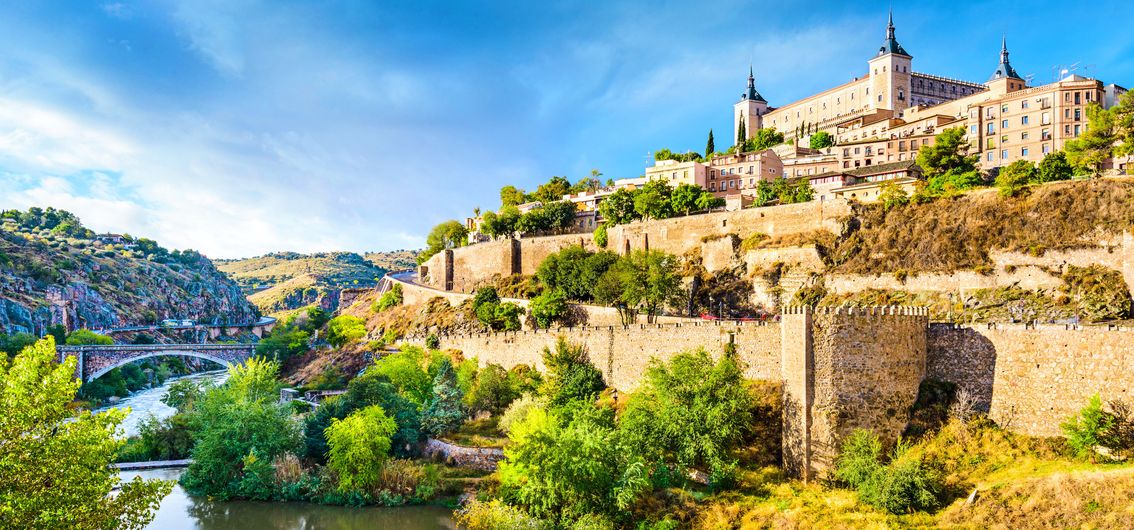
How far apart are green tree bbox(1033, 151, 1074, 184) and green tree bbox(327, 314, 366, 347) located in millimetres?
64577

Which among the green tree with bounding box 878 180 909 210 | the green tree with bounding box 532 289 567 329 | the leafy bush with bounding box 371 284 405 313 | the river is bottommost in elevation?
the river

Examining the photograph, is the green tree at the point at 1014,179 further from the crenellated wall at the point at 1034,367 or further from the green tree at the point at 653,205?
the green tree at the point at 653,205

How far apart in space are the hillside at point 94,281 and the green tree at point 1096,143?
107447 millimetres

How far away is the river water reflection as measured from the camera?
31.6 metres

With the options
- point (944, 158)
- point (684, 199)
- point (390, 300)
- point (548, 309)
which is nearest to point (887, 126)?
point (944, 158)

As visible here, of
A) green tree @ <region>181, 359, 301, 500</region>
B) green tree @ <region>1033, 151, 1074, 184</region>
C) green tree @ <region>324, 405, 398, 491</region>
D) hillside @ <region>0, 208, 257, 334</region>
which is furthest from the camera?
hillside @ <region>0, 208, 257, 334</region>

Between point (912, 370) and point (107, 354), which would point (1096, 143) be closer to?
point (912, 370)

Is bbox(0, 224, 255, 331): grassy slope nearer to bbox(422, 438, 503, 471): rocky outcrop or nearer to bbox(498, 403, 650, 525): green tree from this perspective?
bbox(422, 438, 503, 471): rocky outcrop

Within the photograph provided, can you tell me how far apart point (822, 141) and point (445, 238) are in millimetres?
51387

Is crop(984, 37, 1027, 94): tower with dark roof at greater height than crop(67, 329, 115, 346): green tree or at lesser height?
greater

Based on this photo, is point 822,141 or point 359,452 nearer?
point 359,452

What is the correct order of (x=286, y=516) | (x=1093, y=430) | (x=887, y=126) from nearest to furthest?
(x=1093, y=430)
(x=286, y=516)
(x=887, y=126)

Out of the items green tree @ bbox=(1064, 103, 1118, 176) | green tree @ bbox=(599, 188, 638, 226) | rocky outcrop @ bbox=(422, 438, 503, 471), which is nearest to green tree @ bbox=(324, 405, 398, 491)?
rocky outcrop @ bbox=(422, 438, 503, 471)

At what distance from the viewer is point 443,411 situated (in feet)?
132
